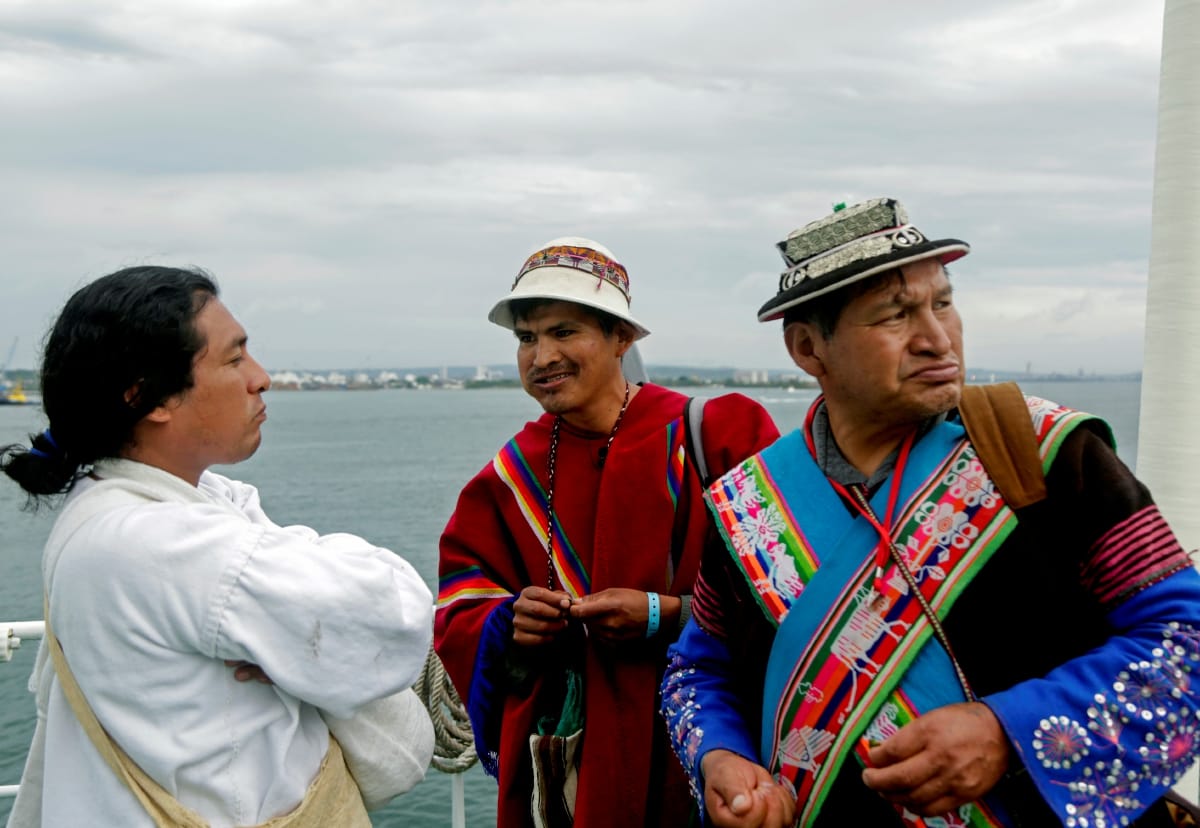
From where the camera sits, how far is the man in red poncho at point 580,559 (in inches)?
97.3

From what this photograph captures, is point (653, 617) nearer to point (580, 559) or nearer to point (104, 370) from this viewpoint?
point (580, 559)

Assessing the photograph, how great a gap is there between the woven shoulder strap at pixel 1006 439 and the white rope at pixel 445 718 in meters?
1.84

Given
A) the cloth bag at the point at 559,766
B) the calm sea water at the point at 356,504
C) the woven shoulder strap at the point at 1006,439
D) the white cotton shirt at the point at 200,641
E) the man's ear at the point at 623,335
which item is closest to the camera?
the woven shoulder strap at the point at 1006,439

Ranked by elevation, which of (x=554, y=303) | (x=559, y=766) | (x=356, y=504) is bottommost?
(x=356, y=504)

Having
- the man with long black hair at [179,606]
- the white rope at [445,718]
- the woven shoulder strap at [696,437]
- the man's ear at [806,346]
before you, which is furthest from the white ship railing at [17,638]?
the man's ear at [806,346]

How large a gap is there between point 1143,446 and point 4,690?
1351 centimetres

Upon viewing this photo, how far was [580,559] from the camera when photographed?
2664 millimetres

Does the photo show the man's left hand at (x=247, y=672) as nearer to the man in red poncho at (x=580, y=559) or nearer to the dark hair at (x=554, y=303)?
the man in red poncho at (x=580, y=559)

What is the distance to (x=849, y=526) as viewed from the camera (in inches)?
71.0

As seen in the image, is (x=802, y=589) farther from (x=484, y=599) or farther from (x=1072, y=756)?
(x=484, y=599)

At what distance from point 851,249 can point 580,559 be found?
1.21 metres

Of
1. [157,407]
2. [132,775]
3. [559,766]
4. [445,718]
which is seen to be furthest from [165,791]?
[445,718]

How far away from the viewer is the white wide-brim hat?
2656 mm

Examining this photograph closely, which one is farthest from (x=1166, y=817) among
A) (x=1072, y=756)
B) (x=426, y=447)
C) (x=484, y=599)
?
(x=426, y=447)
